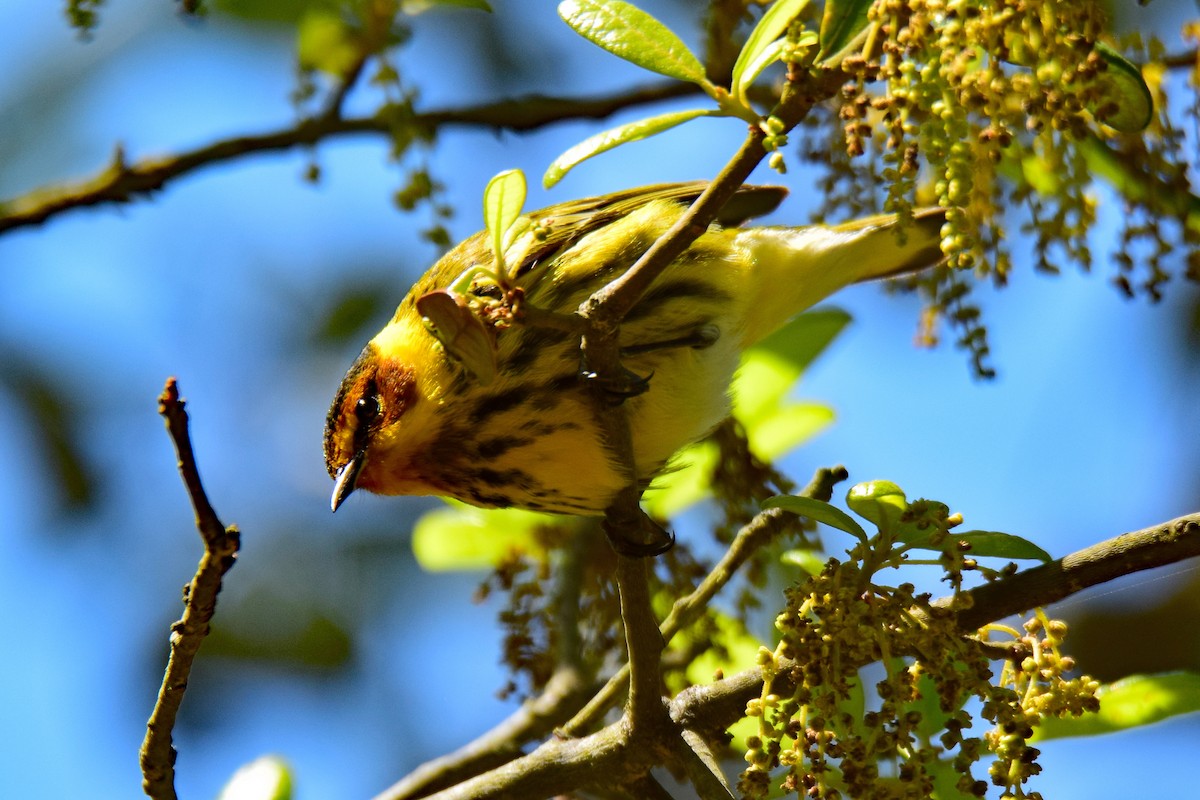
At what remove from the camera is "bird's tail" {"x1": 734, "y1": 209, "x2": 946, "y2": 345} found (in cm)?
338

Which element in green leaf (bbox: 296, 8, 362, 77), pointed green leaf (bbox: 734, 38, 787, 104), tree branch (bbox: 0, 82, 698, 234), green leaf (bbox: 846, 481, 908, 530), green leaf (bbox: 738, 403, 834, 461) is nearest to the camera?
pointed green leaf (bbox: 734, 38, 787, 104)

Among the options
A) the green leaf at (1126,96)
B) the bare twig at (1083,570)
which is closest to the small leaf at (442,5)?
the green leaf at (1126,96)

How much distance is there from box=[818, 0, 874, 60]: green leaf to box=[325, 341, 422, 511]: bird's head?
143 cm

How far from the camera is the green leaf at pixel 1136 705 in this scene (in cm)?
210

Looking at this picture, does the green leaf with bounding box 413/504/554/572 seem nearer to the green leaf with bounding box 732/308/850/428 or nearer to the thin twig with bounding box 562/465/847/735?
the green leaf with bounding box 732/308/850/428

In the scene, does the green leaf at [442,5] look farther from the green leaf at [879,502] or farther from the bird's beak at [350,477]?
the green leaf at [879,502]

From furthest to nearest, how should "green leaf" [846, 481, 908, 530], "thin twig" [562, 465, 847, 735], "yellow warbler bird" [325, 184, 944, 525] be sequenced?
1. "yellow warbler bird" [325, 184, 944, 525]
2. "thin twig" [562, 465, 847, 735]
3. "green leaf" [846, 481, 908, 530]

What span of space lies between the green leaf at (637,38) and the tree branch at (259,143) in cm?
162

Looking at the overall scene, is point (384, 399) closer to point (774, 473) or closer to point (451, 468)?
point (451, 468)

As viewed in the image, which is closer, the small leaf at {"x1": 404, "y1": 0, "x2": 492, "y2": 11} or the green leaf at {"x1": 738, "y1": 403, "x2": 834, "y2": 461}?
the small leaf at {"x1": 404, "y1": 0, "x2": 492, "y2": 11}

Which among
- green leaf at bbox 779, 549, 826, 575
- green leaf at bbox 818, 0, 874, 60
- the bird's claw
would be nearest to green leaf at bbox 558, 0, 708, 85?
green leaf at bbox 818, 0, 874, 60

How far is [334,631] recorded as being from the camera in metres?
5.54

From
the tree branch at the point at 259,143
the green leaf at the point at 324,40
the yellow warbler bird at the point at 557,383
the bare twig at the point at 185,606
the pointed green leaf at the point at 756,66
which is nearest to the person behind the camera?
the bare twig at the point at 185,606

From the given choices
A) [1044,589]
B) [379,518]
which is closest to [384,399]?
[1044,589]
